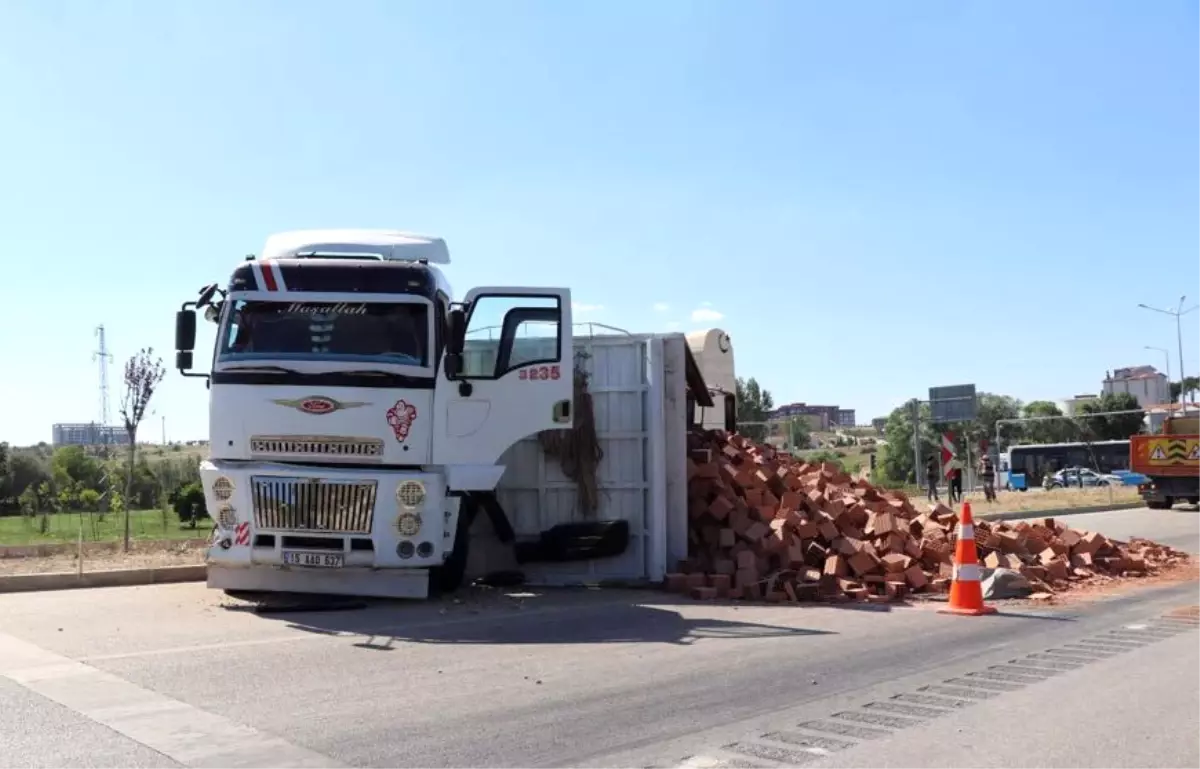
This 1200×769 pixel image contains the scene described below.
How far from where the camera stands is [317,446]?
10133mm

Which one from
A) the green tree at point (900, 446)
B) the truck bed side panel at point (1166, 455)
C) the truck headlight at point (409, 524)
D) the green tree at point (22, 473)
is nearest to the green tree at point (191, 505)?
the truck headlight at point (409, 524)

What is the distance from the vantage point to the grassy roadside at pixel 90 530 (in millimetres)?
18019

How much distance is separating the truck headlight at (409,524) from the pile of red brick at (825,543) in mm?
3241

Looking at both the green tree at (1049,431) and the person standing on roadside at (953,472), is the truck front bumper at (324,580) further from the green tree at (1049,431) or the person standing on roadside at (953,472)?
the green tree at (1049,431)

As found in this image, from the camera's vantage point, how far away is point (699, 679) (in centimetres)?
723

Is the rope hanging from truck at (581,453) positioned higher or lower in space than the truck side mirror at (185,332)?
lower

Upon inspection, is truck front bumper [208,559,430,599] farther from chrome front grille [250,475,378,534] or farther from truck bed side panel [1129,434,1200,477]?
truck bed side panel [1129,434,1200,477]

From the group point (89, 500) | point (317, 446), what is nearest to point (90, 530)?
point (89, 500)

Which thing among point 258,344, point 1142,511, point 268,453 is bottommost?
point 1142,511

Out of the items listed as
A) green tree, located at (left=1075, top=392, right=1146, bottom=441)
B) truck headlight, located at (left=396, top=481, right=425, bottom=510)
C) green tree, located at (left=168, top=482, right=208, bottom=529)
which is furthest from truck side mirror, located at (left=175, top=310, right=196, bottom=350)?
green tree, located at (left=1075, top=392, right=1146, bottom=441)

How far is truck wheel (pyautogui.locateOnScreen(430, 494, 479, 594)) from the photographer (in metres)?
10.9

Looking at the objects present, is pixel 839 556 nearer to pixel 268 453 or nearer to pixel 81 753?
pixel 268 453

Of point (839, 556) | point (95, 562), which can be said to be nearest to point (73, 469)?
point (95, 562)

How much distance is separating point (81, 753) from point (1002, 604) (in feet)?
29.7
